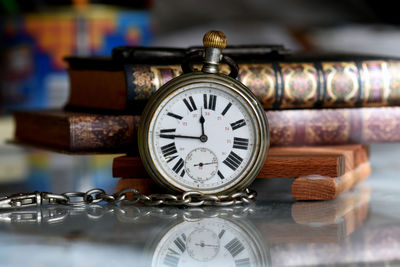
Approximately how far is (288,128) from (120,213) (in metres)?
0.56

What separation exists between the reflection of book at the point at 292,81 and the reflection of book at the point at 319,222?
1.05ft

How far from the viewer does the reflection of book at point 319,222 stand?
1209 mm

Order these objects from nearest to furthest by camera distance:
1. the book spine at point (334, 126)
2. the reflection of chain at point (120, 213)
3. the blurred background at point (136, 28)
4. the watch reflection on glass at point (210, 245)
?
the watch reflection on glass at point (210, 245)
the reflection of chain at point (120, 213)
the book spine at point (334, 126)
the blurred background at point (136, 28)

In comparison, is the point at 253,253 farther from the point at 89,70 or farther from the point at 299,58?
the point at 89,70

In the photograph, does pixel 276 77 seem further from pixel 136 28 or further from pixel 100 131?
pixel 136 28

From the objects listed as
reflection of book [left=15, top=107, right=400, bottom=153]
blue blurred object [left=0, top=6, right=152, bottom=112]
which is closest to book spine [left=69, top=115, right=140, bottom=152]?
reflection of book [left=15, top=107, right=400, bottom=153]

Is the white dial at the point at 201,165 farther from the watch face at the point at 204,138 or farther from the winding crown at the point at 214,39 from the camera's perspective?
the winding crown at the point at 214,39

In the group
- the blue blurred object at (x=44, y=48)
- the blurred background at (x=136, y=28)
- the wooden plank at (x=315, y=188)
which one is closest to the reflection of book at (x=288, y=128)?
the wooden plank at (x=315, y=188)

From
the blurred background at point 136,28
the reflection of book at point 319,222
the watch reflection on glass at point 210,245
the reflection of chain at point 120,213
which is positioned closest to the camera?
the watch reflection on glass at point 210,245

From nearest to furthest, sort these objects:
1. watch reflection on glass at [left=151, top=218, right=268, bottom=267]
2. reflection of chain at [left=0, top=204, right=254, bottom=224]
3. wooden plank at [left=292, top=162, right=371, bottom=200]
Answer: watch reflection on glass at [left=151, top=218, right=268, bottom=267]
reflection of chain at [left=0, top=204, right=254, bottom=224]
wooden plank at [left=292, top=162, right=371, bottom=200]

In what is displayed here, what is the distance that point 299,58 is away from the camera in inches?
72.3

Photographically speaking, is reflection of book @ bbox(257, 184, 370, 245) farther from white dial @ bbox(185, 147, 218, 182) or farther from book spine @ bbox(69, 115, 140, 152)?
book spine @ bbox(69, 115, 140, 152)

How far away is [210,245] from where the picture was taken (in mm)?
1171

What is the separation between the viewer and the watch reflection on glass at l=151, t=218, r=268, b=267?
3.56 feet
